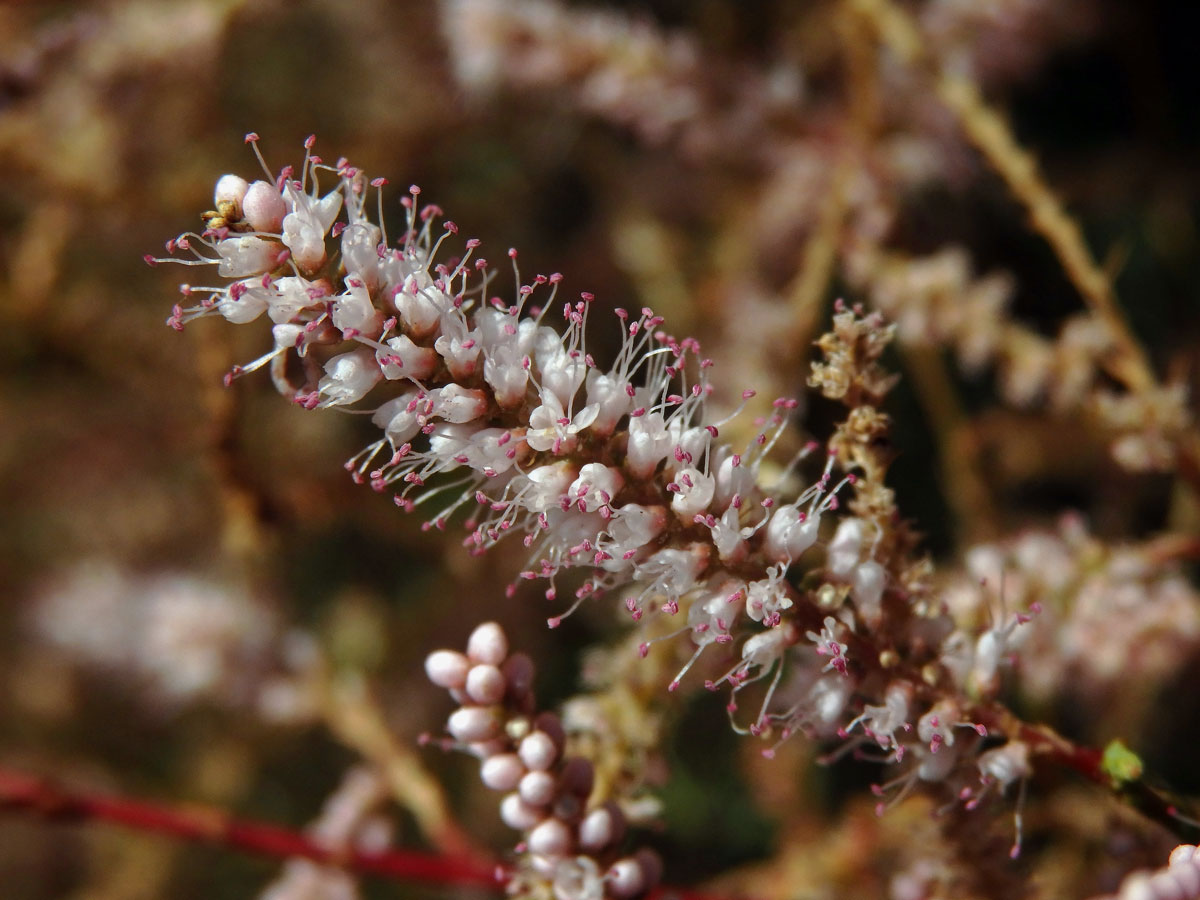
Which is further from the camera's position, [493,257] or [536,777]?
[493,257]

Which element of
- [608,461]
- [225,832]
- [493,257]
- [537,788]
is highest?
[493,257]

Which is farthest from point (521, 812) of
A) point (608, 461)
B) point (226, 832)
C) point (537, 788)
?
point (226, 832)

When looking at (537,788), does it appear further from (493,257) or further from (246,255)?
(493,257)

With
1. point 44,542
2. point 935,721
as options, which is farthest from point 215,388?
point 44,542

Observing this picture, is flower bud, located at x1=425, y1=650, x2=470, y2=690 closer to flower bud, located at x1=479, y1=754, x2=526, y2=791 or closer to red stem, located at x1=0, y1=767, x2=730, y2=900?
flower bud, located at x1=479, y1=754, x2=526, y2=791

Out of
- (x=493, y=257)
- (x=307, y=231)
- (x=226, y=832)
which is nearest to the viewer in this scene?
(x=307, y=231)

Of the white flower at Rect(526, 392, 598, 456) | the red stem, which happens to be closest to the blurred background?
the red stem
